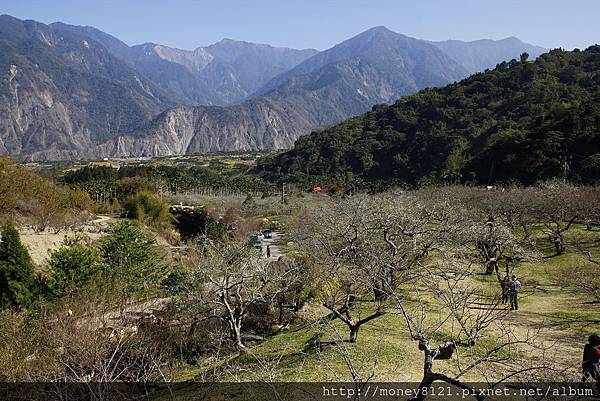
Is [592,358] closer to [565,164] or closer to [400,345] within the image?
[400,345]

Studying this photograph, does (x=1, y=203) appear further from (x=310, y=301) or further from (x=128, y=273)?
(x=310, y=301)

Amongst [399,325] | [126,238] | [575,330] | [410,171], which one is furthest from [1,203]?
[410,171]

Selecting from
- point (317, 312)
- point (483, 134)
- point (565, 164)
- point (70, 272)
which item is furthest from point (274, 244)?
point (483, 134)

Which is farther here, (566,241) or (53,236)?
(53,236)

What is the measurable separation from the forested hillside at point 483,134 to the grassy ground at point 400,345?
909 inches

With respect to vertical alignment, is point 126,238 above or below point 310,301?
above

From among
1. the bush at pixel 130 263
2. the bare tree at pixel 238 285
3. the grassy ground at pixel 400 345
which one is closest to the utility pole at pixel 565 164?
the grassy ground at pixel 400 345

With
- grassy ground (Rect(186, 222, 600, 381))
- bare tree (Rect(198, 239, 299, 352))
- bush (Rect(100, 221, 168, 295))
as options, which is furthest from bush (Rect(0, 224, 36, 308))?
grassy ground (Rect(186, 222, 600, 381))

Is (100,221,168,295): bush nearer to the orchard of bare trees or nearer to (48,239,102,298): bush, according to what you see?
the orchard of bare trees

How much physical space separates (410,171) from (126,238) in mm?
49724

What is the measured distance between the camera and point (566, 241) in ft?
77.9

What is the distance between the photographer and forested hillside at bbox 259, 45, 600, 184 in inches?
1636

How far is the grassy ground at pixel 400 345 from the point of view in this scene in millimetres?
9773

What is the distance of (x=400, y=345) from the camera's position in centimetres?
1150
